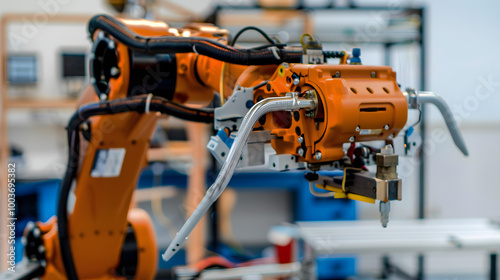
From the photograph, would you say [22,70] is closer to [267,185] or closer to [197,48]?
[267,185]

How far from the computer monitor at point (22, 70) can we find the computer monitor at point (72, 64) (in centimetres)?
32

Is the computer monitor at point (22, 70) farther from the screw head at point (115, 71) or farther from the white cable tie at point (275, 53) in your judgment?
the white cable tie at point (275, 53)

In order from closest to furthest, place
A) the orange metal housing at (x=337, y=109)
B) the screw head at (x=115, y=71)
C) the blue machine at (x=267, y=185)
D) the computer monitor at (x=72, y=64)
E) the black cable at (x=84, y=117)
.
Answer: the orange metal housing at (x=337, y=109) < the black cable at (x=84, y=117) < the screw head at (x=115, y=71) < the blue machine at (x=267, y=185) < the computer monitor at (x=72, y=64)

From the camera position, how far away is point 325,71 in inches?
31.8

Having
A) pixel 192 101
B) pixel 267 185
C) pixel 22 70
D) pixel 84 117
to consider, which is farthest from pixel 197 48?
pixel 22 70

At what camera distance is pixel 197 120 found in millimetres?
997

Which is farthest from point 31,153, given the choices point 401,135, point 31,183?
point 401,135

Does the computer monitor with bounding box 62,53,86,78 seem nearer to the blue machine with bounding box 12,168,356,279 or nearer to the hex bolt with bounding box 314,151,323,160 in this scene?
the blue machine with bounding box 12,168,356,279

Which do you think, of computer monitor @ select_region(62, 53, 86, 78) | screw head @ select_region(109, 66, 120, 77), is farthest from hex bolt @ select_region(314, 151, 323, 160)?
computer monitor @ select_region(62, 53, 86, 78)

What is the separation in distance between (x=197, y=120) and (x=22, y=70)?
3563 mm

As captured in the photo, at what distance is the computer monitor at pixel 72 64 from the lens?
3.86 metres

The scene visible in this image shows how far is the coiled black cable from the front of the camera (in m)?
0.88

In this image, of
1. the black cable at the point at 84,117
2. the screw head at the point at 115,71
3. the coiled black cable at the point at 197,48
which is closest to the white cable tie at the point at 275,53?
the coiled black cable at the point at 197,48

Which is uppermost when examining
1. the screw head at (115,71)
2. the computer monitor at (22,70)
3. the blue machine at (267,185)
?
the computer monitor at (22,70)
